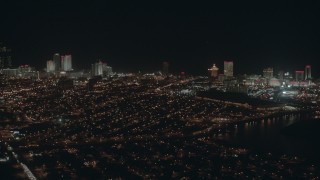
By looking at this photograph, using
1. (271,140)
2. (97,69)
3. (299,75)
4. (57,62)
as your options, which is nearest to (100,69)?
(97,69)

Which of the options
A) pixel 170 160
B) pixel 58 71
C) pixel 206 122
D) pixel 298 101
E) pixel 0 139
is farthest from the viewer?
pixel 58 71

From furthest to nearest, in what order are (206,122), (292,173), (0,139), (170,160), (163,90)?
(163,90), (206,122), (0,139), (170,160), (292,173)

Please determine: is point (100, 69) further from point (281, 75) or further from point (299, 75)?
point (299, 75)

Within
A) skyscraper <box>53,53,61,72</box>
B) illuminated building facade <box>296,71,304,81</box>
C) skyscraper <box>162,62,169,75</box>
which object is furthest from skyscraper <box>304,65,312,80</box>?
skyscraper <box>53,53,61,72</box>

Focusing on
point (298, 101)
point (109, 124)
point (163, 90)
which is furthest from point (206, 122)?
point (163, 90)

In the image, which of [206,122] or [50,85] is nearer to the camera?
[206,122]

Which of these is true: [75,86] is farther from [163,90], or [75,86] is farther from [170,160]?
[170,160]

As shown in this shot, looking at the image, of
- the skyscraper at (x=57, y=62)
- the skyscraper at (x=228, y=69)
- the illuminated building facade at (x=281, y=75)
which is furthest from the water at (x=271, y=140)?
the skyscraper at (x=57, y=62)
